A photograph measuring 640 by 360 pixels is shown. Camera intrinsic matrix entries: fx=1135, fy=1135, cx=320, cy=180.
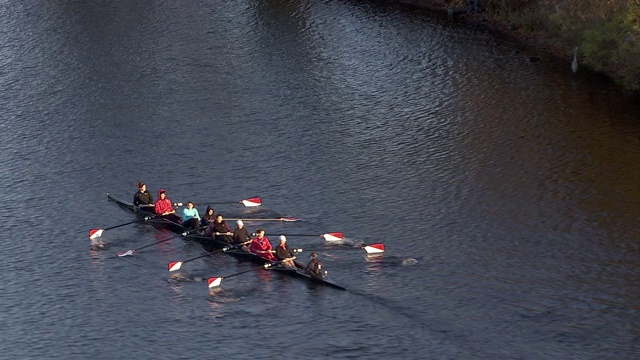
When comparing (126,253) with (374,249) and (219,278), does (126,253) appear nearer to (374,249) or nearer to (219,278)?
(219,278)

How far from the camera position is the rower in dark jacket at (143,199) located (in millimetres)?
63312

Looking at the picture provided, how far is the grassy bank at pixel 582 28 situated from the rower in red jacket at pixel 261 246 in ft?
96.1

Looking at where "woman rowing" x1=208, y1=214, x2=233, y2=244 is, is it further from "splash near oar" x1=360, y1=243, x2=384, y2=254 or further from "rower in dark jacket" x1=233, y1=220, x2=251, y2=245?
"splash near oar" x1=360, y1=243, x2=384, y2=254

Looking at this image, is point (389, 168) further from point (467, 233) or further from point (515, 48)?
point (515, 48)

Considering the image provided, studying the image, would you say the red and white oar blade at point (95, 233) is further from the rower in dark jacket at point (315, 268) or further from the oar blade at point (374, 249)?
the oar blade at point (374, 249)

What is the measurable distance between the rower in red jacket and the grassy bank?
1153 inches

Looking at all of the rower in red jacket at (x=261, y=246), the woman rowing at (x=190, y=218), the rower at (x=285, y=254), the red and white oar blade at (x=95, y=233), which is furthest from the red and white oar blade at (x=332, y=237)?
the red and white oar blade at (x=95, y=233)

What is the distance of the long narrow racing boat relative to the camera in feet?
181

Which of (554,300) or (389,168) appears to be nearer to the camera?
(554,300)

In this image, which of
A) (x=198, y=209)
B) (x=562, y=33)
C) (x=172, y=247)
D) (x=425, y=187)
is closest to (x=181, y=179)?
(x=198, y=209)

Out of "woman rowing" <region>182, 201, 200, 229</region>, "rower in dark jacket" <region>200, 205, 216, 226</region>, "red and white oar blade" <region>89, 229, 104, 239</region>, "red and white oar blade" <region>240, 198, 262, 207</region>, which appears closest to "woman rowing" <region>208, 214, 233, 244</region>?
"rower in dark jacket" <region>200, 205, 216, 226</region>

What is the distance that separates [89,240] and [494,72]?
34018 millimetres

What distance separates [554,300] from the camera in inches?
2058

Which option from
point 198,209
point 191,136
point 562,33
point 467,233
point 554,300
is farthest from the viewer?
point 562,33
